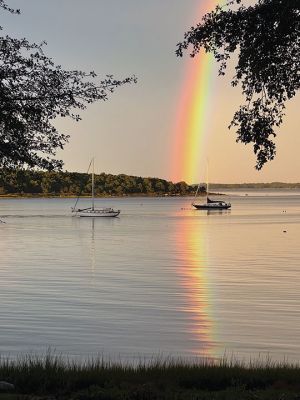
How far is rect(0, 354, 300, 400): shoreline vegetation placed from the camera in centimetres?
1116

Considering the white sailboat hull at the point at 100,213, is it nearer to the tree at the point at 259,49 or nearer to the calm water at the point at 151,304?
the calm water at the point at 151,304

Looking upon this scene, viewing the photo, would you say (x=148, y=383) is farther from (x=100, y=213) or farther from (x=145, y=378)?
(x=100, y=213)

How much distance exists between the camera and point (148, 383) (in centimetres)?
1223

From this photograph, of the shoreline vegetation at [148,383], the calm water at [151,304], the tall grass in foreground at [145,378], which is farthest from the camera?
the calm water at [151,304]

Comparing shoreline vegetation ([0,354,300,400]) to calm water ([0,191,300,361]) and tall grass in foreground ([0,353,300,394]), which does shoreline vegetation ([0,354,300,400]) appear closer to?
tall grass in foreground ([0,353,300,394])

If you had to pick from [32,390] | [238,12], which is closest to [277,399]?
[32,390]

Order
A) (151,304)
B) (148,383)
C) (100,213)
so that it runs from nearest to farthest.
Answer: (148,383) → (151,304) → (100,213)

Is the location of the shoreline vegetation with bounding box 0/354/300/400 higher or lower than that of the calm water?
higher

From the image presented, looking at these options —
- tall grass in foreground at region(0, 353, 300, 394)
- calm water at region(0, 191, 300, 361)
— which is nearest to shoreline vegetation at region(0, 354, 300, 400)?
tall grass in foreground at region(0, 353, 300, 394)

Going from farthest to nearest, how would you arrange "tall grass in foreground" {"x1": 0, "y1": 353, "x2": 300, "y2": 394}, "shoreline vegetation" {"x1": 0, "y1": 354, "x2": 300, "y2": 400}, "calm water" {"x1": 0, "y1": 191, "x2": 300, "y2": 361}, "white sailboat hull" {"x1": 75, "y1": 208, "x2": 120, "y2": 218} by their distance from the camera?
1. "white sailboat hull" {"x1": 75, "y1": 208, "x2": 120, "y2": 218}
2. "calm water" {"x1": 0, "y1": 191, "x2": 300, "y2": 361}
3. "tall grass in foreground" {"x1": 0, "y1": 353, "x2": 300, "y2": 394}
4. "shoreline vegetation" {"x1": 0, "y1": 354, "x2": 300, "y2": 400}

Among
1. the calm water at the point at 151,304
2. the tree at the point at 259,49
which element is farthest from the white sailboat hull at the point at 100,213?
the tree at the point at 259,49

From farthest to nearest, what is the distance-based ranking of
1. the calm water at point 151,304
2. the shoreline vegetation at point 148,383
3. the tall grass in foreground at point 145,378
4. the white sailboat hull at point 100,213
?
the white sailboat hull at point 100,213 → the calm water at point 151,304 → the tall grass in foreground at point 145,378 → the shoreline vegetation at point 148,383

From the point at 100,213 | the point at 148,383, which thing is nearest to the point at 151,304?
the point at 148,383

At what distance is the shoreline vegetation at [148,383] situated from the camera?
1116cm
